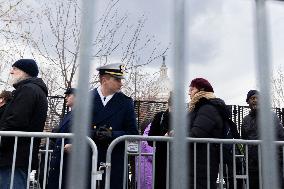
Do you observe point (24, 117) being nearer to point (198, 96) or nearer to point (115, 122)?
point (115, 122)

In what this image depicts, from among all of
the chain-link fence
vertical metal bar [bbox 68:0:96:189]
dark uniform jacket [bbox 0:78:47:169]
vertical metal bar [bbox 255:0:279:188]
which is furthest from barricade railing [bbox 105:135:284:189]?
the chain-link fence

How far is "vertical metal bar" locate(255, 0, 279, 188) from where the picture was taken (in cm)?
87

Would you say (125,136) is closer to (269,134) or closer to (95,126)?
(95,126)

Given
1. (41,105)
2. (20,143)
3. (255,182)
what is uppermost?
(41,105)

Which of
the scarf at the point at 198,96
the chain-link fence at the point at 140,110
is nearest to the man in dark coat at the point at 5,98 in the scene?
the scarf at the point at 198,96

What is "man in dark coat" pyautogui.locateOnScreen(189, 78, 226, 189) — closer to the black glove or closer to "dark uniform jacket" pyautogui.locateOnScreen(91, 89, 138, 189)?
"dark uniform jacket" pyautogui.locateOnScreen(91, 89, 138, 189)

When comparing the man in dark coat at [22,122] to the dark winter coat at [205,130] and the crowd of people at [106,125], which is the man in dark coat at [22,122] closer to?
the crowd of people at [106,125]

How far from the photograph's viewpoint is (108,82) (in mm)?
3555

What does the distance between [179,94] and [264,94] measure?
20 cm

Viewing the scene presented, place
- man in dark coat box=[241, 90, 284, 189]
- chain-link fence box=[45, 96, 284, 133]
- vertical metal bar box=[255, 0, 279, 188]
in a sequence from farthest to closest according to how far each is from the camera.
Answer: chain-link fence box=[45, 96, 284, 133] → man in dark coat box=[241, 90, 284, 189] → vertical metal bar box=[255, 0, 279, 188]

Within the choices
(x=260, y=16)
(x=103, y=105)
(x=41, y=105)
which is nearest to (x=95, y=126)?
(x=103, y=105)

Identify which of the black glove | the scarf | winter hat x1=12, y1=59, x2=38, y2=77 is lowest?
the black glove

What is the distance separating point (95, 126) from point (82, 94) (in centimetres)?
275

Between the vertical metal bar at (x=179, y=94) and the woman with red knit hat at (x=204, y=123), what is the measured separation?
2.71m
